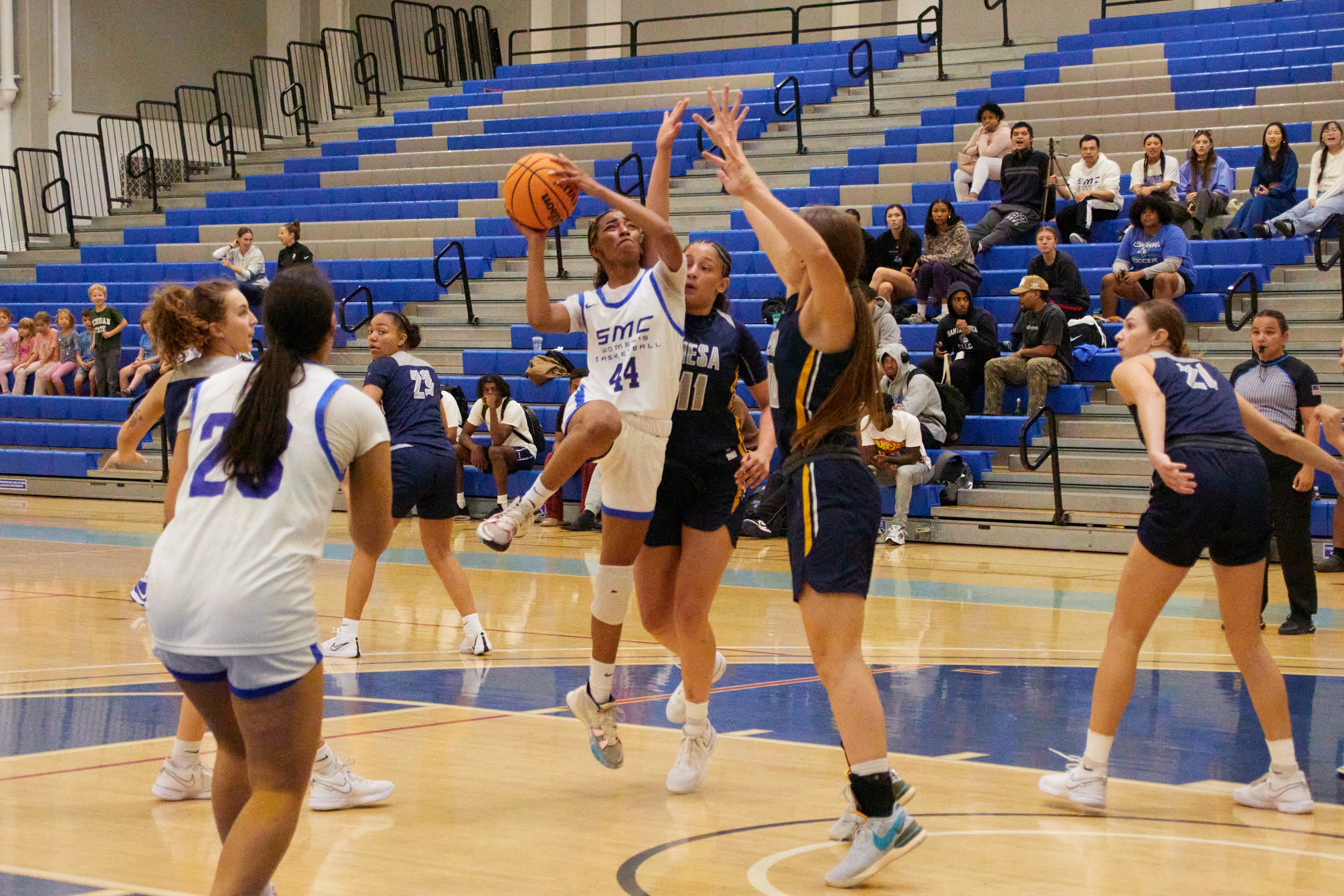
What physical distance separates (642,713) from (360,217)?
15849 millimetres

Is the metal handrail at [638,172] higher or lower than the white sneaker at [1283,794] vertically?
higher

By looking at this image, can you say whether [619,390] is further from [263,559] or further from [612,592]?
[263,559]

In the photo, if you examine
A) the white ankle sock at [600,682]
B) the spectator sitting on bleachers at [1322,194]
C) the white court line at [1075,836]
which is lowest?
the white court line at [1075,836]

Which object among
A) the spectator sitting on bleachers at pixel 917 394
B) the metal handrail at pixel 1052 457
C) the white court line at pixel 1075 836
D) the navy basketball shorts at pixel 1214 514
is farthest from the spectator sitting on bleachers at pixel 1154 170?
the white court line at pixel 1075 836

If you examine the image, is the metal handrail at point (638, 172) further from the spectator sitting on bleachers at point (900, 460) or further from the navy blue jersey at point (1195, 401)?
the navy blue jersey at point (1195, 401)

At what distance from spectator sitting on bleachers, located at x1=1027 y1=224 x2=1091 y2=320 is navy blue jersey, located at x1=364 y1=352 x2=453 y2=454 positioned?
7423mm

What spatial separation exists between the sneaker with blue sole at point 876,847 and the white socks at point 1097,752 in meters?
1.04

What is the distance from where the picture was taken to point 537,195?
5164mm

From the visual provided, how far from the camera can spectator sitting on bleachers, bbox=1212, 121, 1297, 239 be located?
45.5 ft

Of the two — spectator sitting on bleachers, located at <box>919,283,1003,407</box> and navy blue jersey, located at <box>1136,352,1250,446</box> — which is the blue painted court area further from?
spectator sitting on bleachers, located at <box>919,283,1003,407</box>

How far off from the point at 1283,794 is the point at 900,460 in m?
7.74

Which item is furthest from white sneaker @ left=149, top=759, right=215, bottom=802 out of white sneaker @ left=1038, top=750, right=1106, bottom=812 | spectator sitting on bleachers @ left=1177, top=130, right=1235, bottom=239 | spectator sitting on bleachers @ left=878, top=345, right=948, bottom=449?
spectator sitting on bleachers @ left=1177, top=130, right=1235, bottom=239

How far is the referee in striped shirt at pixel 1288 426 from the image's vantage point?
746cm

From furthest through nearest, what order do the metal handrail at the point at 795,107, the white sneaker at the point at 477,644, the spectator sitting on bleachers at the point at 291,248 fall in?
1. the metal handrail at the point at 795,107
2. the spectator sitting on bleachers at the point at 291,248
3. the white sneaker at the point at 477,644
